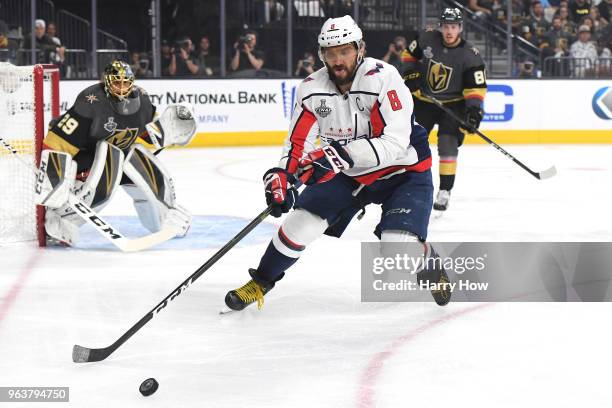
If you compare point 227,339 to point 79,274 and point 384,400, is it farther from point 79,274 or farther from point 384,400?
point 79,274

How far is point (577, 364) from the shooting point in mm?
2783

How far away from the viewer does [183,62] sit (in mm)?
9633

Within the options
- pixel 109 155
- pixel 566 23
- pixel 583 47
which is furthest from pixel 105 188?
pixel 566 23

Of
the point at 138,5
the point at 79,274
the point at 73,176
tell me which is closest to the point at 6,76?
the point at 73,176

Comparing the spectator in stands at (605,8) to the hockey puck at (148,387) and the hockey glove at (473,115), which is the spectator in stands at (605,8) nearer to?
the hockey glove at (473,115)

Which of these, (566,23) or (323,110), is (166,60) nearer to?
(566,23)

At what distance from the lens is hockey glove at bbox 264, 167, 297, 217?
3.06 m

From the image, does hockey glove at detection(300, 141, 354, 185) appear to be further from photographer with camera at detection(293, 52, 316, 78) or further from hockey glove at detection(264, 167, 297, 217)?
A: photographer with camera at detection(293, 52, 316, 78)

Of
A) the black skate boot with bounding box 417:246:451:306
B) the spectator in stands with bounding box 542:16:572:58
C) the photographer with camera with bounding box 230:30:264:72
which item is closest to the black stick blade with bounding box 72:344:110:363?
the black skate boot with bounding box 417:246:451:306

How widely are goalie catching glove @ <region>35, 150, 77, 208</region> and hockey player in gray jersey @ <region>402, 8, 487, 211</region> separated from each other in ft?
6.76

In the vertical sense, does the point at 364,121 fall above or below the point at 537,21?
below

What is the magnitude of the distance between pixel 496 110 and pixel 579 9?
203 cm

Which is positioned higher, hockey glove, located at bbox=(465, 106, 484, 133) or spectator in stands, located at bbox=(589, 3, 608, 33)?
spectator in stands, located at bbox=(589, 3, 608, 33)

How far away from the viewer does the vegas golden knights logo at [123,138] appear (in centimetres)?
452
